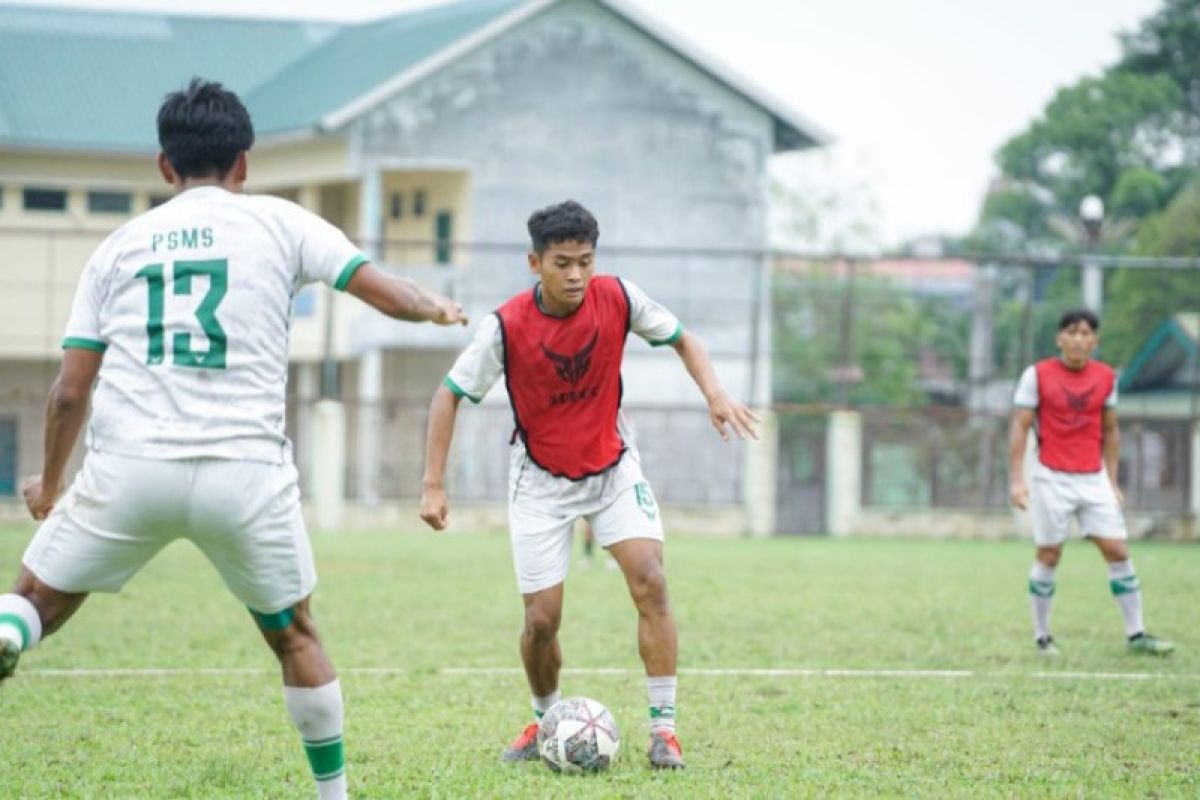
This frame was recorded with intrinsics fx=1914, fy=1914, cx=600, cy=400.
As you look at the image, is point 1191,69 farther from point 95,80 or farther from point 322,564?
point 322,564

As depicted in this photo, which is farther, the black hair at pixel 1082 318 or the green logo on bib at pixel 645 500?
the black hair at pixel 1082 318

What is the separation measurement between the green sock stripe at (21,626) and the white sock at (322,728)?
0.84 metres

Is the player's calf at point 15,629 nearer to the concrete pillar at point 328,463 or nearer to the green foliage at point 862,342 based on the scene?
the concrete pillar at point 328,463

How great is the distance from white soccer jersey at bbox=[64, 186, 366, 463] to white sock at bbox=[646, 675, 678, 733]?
2.64 m

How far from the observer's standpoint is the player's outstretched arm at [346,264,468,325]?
6090 millimetres

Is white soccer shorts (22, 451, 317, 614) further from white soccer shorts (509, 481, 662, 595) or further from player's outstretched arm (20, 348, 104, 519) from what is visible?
white soccer shorts (509, 481, 662, 595)

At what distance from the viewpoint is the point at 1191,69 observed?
2430 inches

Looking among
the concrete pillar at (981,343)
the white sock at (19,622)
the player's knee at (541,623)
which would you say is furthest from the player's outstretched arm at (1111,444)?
the concrete pillar at (981,343)

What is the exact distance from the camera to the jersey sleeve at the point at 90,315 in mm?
6145

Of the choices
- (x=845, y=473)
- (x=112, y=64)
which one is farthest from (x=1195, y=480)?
(x=112, y=64)

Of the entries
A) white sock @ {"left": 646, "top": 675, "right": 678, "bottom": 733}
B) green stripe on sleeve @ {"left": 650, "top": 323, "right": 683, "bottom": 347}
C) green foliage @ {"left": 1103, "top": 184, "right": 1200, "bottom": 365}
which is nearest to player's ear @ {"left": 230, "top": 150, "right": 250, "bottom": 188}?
green stripe on sleeve @ {"left": 650, "top": 323, "right": 683, "bottom": 347}

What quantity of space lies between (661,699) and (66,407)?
312 cm

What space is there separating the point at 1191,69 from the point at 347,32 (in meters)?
28.2

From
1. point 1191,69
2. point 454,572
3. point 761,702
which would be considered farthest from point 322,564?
point 1191,69
